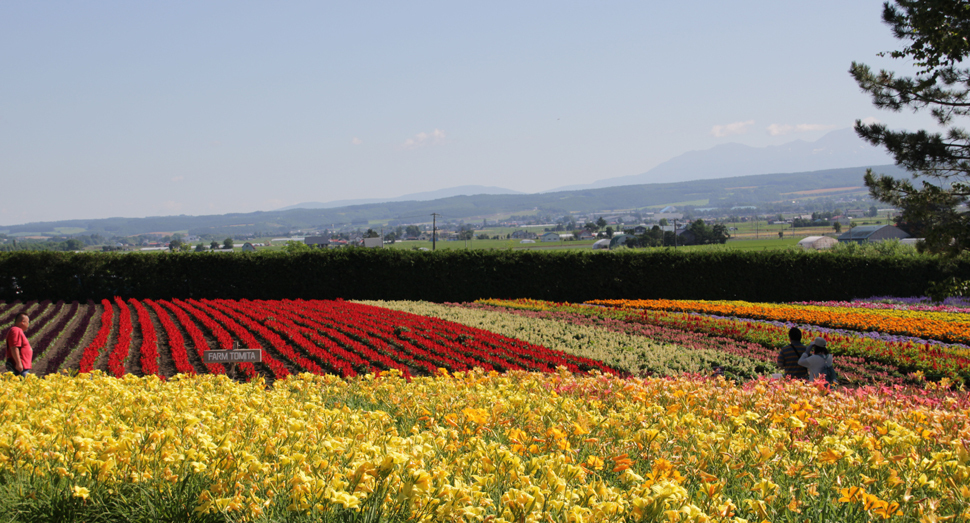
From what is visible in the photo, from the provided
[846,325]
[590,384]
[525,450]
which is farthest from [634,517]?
[846,325]

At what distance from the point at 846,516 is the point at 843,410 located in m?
2.48

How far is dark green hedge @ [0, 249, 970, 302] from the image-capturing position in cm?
2555

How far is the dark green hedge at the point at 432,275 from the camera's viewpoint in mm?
25547

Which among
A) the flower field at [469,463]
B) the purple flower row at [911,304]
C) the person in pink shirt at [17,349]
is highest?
the flower field at [469,463]

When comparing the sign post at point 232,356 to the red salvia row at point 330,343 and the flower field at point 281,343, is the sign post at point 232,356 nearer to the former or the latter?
the red salvia row at point 330,343

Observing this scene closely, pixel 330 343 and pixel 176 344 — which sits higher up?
pixel 176 344

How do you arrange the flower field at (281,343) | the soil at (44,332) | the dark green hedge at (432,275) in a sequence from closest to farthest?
the flower field at (281,343), the soil at (44,332), the dark green hedge at (432,275)

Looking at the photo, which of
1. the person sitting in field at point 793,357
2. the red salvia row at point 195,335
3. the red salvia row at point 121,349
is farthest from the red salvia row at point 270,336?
the person sitting in field at point 793,357

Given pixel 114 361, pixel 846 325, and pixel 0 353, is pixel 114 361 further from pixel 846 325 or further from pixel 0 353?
pixel 846 325

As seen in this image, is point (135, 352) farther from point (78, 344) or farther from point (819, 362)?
point (819, 362)

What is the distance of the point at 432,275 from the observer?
26031 millimetres

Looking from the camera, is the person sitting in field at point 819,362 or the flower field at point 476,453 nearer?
the flower field at point 476,453

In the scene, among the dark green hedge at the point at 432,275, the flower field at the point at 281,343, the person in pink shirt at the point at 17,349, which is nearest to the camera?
the person in pink shirt at the point at 17,349

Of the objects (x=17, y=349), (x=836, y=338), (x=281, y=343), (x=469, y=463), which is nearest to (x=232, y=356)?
(x=17, y=349)
